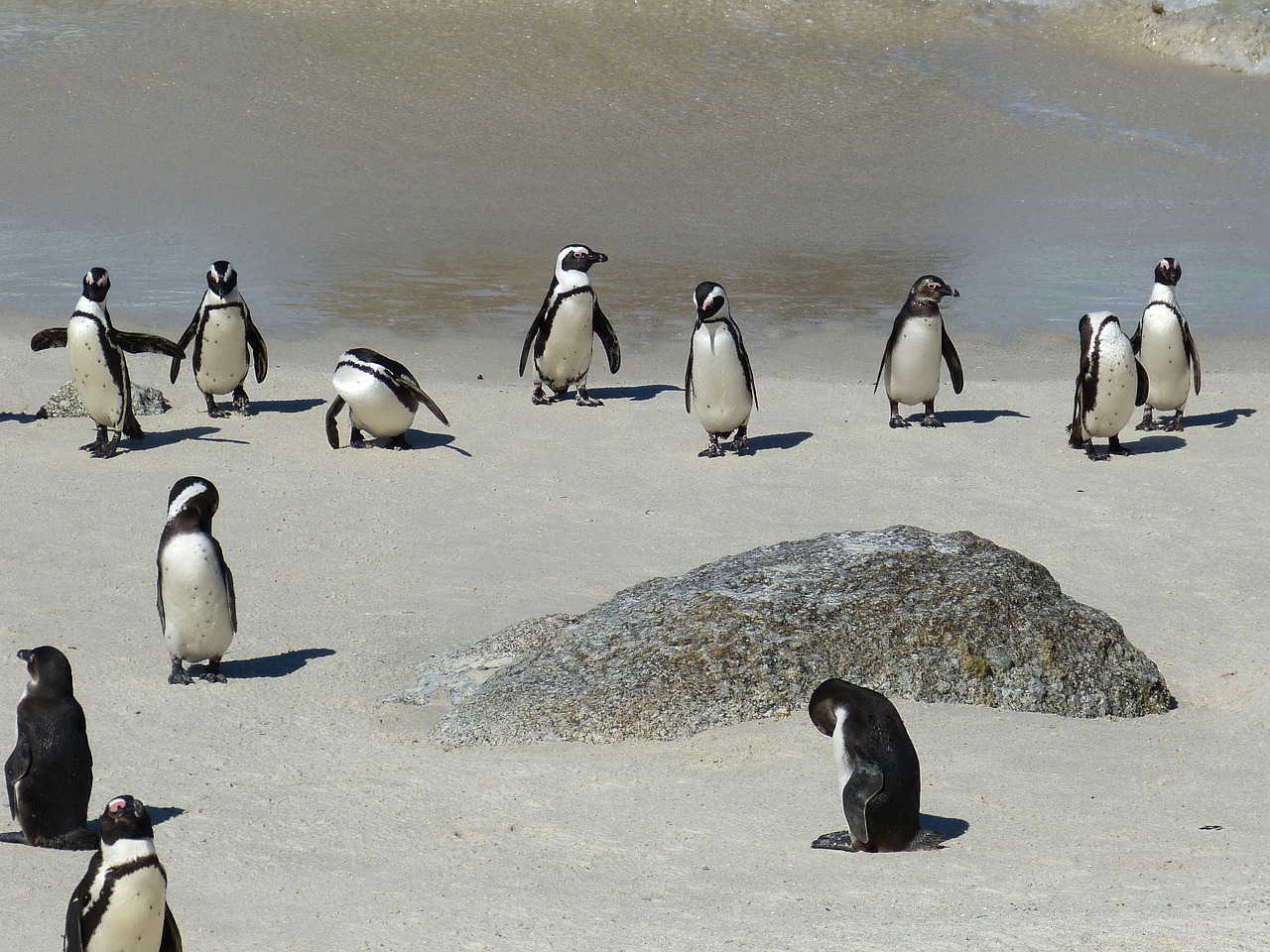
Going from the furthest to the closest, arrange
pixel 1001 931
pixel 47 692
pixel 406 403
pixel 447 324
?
pixel 447 324 < pixel 406 403 < pixel 47 692 < pixel 1001 931

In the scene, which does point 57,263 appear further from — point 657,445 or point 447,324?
point 657,445

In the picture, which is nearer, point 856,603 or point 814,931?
point 814,931

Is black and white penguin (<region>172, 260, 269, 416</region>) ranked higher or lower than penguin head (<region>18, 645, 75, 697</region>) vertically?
Result: higher

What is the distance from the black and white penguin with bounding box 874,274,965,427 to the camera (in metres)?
10.6

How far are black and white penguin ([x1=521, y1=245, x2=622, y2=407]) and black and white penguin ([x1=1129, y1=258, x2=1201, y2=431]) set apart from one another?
3.60 metres

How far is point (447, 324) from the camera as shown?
13.4m

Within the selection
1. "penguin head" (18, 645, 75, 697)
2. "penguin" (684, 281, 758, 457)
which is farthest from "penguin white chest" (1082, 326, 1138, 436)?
"penguin head" (18, 645, 75, 697)

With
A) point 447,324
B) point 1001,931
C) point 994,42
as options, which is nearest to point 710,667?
point 1001,931

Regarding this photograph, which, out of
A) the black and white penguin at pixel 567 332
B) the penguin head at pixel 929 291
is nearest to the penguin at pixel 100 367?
the black and white penguin at pixel 567 332

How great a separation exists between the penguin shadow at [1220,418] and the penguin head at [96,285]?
693 centimetres

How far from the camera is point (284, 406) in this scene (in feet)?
36.1

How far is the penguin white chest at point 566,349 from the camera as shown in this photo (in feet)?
36.8

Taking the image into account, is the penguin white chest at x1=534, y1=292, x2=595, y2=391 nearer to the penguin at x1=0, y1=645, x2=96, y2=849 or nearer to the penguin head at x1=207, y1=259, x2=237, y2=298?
the penguin head at x1=207, y1=259, x2=237, y2=298

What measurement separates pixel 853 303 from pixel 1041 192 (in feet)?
18.8
